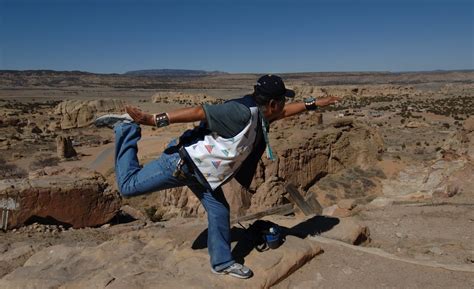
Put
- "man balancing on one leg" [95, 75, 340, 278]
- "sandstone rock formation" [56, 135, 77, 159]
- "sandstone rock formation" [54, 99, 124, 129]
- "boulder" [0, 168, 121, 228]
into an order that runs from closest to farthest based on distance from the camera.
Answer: "man balancing on one leg" [95, 75, 340, 278], "boulder" [0, 168, 121, 228], "sandstone rock formation" [56, 135, 77, 159], "sandstone rock formation" [54, 99, 124, 129]

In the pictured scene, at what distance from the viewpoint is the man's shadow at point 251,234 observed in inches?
193

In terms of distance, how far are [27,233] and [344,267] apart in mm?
5608

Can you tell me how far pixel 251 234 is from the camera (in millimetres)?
5082

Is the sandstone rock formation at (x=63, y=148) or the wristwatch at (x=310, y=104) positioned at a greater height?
the wristwatch at (x=310, y=104)

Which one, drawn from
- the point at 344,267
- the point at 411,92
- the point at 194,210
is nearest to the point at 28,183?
the point at 194,210

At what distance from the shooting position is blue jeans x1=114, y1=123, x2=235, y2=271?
13.8 feet

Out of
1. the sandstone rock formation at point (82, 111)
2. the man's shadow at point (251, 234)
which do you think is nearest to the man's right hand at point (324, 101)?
the man's shadow at point (251, 234)

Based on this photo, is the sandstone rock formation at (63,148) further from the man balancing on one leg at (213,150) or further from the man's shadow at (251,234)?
the man balancing on one leg at (213,150)

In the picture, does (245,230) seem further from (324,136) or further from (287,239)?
(324,136)

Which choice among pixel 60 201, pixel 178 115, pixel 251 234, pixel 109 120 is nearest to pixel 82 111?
pixel 60 201

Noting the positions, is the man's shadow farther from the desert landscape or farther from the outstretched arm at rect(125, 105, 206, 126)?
the outstretched arm at rect(125, 105, 206, 126)

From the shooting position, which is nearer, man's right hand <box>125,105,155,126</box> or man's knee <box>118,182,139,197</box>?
man's right hand <box>125,105,155,126</box>

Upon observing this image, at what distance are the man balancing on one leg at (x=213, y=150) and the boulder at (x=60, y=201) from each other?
4.62 meters

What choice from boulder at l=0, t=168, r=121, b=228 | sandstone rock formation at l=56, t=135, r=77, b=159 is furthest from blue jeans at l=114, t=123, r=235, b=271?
sandstone rock formation at l=56, t=135, r=77, b=159
